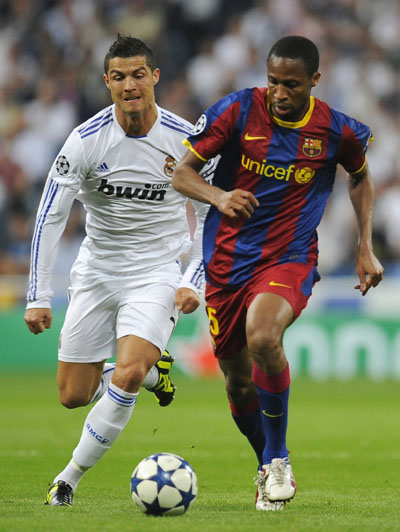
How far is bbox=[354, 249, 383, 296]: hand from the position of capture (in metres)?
6.04

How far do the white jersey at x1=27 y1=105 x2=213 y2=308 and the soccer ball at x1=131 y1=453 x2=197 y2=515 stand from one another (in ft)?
3.88

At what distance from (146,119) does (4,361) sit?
10.1m

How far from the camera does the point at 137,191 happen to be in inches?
254

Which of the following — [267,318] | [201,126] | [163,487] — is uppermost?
[201,126]

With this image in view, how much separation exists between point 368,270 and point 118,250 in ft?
5.05

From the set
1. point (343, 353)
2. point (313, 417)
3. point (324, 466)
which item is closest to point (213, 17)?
point (343, 353)

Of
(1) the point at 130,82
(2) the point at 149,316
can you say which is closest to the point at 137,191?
(1) the point at 130,82

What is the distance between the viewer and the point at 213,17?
2031 cm

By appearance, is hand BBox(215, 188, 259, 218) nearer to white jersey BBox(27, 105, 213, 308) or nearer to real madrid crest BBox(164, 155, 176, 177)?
white jersey BBox(27, 105, 213, 308)

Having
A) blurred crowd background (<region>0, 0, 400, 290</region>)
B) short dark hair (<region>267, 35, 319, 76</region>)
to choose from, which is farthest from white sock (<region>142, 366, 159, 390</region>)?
blurred crowd background (<region>0, 0, 400, 290</region>)

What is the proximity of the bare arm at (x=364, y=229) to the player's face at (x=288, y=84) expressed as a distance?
706 mm

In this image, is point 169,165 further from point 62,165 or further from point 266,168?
point 266,168

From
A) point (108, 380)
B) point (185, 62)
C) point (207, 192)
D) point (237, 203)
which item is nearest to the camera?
point (237, 203)

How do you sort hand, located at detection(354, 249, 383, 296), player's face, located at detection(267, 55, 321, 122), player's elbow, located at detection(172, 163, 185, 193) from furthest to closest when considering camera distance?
1. hand, located at detection(354, 249, 383, 296)
2. player's elbow, located at detection(172, 163, 185, 193)
3. player's face, located at detection(267, 55, 321, 122)
